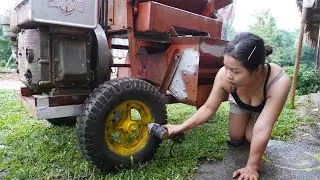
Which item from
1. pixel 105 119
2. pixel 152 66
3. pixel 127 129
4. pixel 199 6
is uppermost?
pixel 199 6

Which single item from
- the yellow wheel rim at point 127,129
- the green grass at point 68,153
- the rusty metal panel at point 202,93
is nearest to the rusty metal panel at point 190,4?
the rusty metal panel at point 202,93

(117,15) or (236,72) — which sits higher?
(117,15)

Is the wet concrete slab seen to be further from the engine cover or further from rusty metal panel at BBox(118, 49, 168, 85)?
the engine cover

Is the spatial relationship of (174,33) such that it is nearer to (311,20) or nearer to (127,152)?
(127,152)

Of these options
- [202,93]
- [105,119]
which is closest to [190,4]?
[202,93]

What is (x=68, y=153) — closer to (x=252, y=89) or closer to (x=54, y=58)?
(x=54, y=58)

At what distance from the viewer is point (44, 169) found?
7.92ft

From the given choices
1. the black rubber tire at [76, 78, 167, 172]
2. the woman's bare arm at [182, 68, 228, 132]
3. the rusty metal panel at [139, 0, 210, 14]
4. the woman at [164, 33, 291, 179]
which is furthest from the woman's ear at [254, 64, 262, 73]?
the rusty metal panel at [139, 0, 210, 14]

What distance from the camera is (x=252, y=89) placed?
97.7 inches

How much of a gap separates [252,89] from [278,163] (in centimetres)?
71

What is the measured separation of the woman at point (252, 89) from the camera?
2061 mm

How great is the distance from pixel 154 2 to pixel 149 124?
1.19 m

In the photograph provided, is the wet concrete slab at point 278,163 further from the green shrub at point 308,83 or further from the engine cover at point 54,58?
the green shrub at point 308,83

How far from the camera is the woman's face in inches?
81.0
